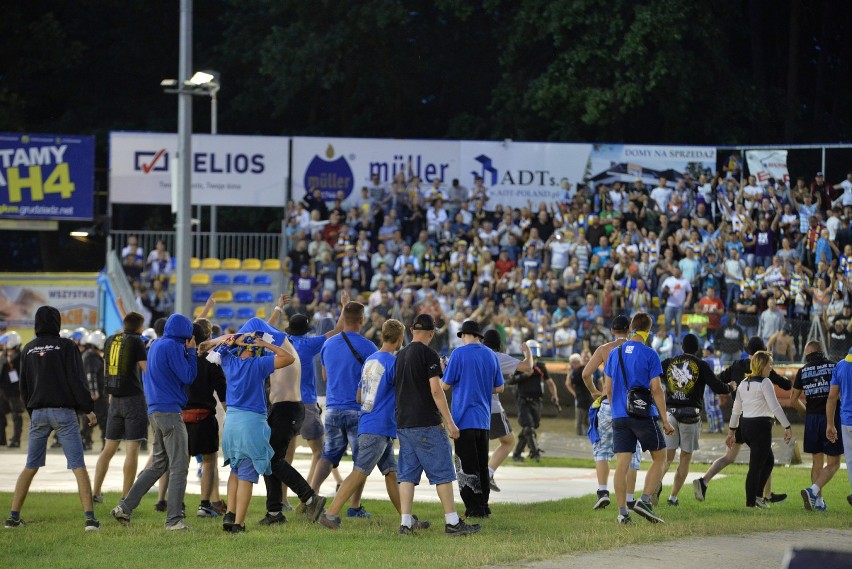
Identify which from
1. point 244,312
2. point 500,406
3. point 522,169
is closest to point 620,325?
point 500,406

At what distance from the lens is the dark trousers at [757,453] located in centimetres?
1327

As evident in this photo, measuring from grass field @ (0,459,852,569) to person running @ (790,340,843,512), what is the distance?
600 millimetres

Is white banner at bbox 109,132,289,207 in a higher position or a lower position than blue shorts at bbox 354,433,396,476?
higher

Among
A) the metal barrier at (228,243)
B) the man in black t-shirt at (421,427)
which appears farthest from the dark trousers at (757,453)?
the metal barrier at (228,243)

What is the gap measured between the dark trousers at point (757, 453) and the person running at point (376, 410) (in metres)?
3.90

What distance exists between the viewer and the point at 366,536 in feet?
35.6

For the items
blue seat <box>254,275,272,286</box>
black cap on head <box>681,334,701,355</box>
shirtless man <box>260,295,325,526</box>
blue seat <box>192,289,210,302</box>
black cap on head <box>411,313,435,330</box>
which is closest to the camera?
black cap on head <box>411,313,435,330</box>

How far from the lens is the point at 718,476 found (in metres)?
17.3

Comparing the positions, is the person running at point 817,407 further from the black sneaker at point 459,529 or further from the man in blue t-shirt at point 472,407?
the black sneaker at point 459,529

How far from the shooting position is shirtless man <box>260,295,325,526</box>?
37.7ft

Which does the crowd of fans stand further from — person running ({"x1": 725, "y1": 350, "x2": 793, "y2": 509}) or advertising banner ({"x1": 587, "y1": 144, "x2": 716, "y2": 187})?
person running ({"x1": 725, "y1": 350, "x2": 793, "y2": 509})

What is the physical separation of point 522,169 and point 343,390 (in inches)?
829

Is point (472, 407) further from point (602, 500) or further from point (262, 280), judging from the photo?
point (262, 280)

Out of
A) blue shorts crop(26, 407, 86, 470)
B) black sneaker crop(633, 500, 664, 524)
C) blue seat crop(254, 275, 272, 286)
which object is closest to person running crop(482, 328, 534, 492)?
black sneaker crop(633, 500, 664, 524)
